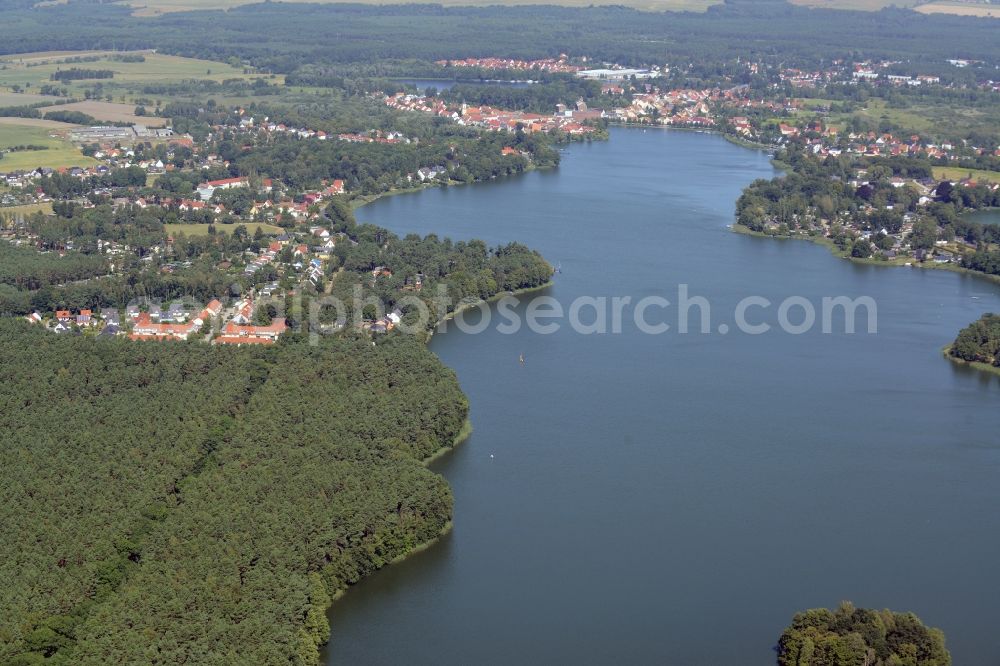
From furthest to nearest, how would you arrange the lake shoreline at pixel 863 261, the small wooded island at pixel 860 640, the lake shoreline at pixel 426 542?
the lake shoreline at pixel 863 261 → the lake shoreline at pixel 426 542 → the small wooded island at pixel 860 640

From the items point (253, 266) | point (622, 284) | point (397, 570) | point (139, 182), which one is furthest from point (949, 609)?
point (139, 182)

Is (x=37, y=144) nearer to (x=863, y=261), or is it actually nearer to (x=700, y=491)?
(x=863, y=261)

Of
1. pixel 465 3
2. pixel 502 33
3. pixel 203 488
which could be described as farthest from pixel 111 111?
pixel 465 3

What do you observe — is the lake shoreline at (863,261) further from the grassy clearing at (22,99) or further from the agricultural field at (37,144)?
the grassy clearing at (22,99)

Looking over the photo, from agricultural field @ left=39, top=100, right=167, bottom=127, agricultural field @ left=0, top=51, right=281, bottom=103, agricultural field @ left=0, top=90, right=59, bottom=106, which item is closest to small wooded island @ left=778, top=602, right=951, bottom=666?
agricultural field @ left=39, top=100, right=167, bottom=127

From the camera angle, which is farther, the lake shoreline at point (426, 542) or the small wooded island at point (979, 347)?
the small wooded island at point (979, 347)

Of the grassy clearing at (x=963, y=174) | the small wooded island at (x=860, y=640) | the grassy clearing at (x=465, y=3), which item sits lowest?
the grassy clearing at (x=963, y=174)

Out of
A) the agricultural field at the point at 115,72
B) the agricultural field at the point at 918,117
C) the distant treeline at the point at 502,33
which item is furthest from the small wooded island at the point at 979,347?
the distant treeline at the point at 502,33

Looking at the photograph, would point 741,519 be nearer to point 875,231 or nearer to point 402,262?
point 402,262
